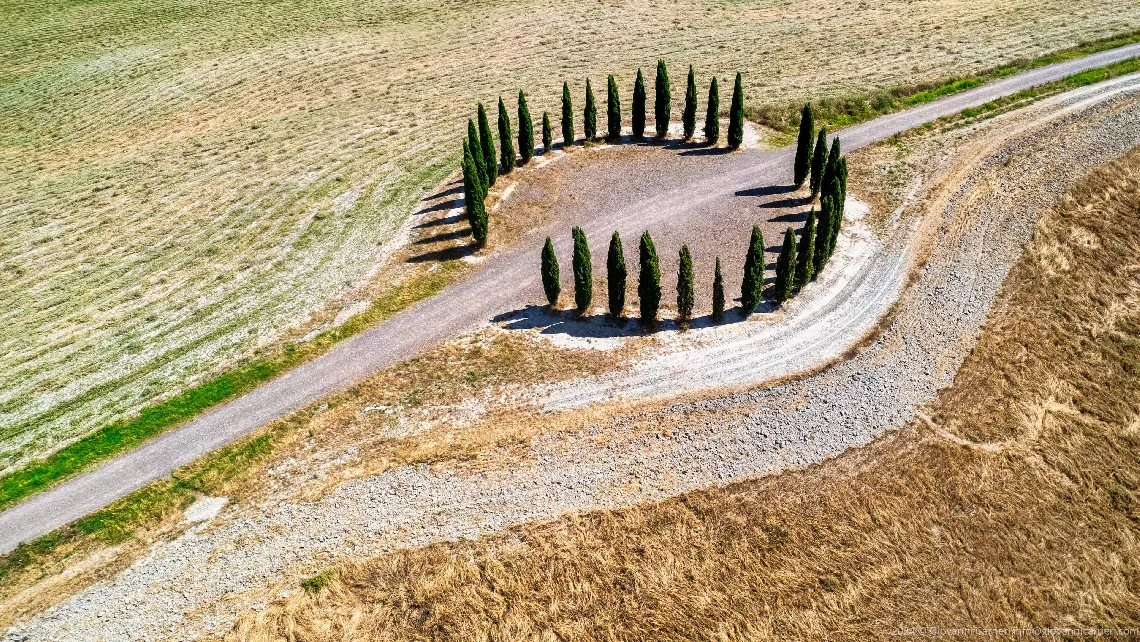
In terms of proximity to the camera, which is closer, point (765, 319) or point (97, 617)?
point (97, 617)

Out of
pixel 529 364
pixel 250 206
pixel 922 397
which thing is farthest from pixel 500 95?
pixel 922 397

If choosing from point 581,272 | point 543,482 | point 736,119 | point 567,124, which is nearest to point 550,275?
point 581,272

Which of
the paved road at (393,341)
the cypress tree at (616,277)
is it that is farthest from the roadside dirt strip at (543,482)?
the cypress tree at (616,277)

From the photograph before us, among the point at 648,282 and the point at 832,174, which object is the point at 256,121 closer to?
the point at 648,282

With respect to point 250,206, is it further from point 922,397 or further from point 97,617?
point 922,397

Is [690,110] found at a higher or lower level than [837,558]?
higher

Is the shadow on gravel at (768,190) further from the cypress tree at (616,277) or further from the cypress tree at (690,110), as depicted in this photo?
the cypress tree at (616,277)
